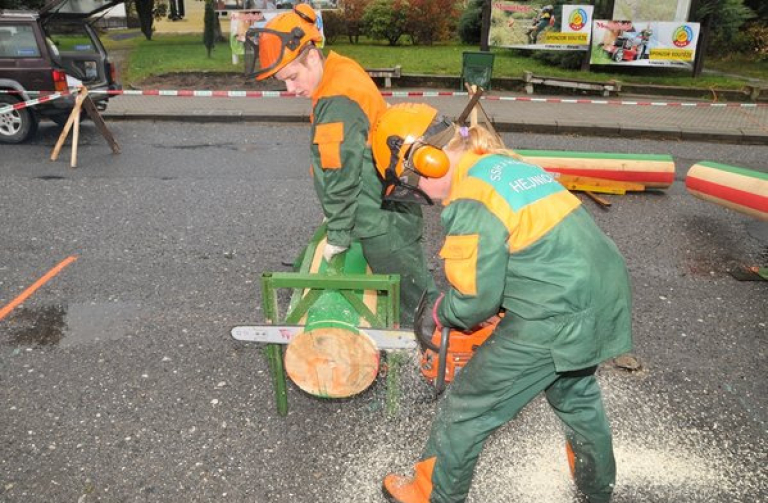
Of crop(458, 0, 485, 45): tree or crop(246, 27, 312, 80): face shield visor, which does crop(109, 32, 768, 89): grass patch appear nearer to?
crop(458, 0, 485, 45): tree

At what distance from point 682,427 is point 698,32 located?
12.3 meters

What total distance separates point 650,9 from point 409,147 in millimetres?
13281

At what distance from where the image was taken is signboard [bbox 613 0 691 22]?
43.5 feet

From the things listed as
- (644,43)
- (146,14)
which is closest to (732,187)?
(644,43)

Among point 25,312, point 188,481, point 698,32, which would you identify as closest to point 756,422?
point 188,481

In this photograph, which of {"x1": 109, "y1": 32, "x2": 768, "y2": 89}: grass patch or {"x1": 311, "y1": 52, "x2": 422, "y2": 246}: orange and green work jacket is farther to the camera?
{"x1": 109, "y1": 32, "x2": 768, "y2": 89}: grass patch

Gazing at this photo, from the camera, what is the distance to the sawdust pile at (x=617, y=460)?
3195 millimetres

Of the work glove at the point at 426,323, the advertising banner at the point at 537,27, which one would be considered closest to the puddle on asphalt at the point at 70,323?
the work glove at the point at 426,323

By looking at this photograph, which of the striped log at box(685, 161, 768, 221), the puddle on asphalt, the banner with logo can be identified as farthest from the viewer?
the banner with logo

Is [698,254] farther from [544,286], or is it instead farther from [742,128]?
[742,128]

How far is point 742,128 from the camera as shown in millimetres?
10891

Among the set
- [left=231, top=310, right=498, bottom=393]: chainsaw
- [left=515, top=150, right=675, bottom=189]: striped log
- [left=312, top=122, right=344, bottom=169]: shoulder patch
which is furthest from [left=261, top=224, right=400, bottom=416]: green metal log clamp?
[left=515, top=150, right=675, bottom=189]: striped log

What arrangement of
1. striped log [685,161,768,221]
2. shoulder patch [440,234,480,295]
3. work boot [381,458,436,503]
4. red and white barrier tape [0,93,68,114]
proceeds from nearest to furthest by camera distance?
shoulder patch [440,234,480,295] < work boot [381,458,436,503] < striped log [685,161,768,221] < red and white barrier tape [0,93,68,114]

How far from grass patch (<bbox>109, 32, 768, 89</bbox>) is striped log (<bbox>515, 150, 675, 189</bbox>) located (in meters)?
7.10
